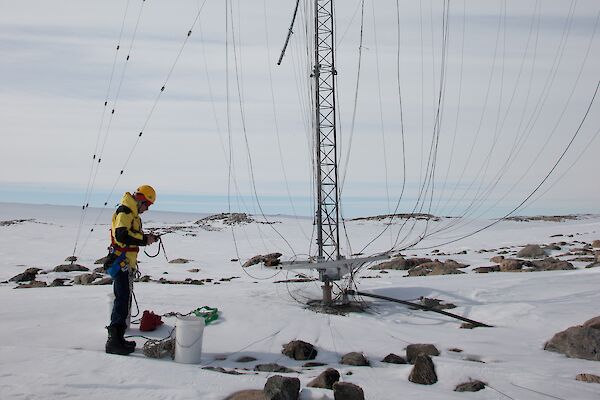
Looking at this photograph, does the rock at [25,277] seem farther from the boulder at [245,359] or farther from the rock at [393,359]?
the rock at [393,359]

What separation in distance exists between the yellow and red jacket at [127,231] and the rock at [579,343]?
7.09 m

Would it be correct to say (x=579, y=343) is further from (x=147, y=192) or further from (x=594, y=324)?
(x=147, y=192)

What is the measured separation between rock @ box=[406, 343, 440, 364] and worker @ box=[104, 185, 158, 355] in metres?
4.26

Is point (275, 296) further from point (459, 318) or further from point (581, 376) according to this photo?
point (581, 376)

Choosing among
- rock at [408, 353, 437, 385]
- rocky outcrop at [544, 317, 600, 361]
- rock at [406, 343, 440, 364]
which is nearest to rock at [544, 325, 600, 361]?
rocky outcrop at [544, 317, 600, 361]

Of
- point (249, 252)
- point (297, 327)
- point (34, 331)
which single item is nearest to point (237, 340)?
point (297, 327)

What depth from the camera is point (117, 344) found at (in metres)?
6.80

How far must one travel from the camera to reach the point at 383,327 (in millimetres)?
9805

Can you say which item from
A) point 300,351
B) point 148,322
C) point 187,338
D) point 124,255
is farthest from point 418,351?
point 124,255

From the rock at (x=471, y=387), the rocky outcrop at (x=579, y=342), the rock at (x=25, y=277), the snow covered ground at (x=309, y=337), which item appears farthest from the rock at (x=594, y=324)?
the rock at (x=25, y=277)

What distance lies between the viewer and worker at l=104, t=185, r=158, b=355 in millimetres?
6928

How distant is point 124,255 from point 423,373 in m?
4.62

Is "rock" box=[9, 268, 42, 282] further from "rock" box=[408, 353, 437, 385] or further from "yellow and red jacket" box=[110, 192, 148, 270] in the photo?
"rock" box=[408, 353, 437, 385]

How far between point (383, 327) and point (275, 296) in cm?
328
